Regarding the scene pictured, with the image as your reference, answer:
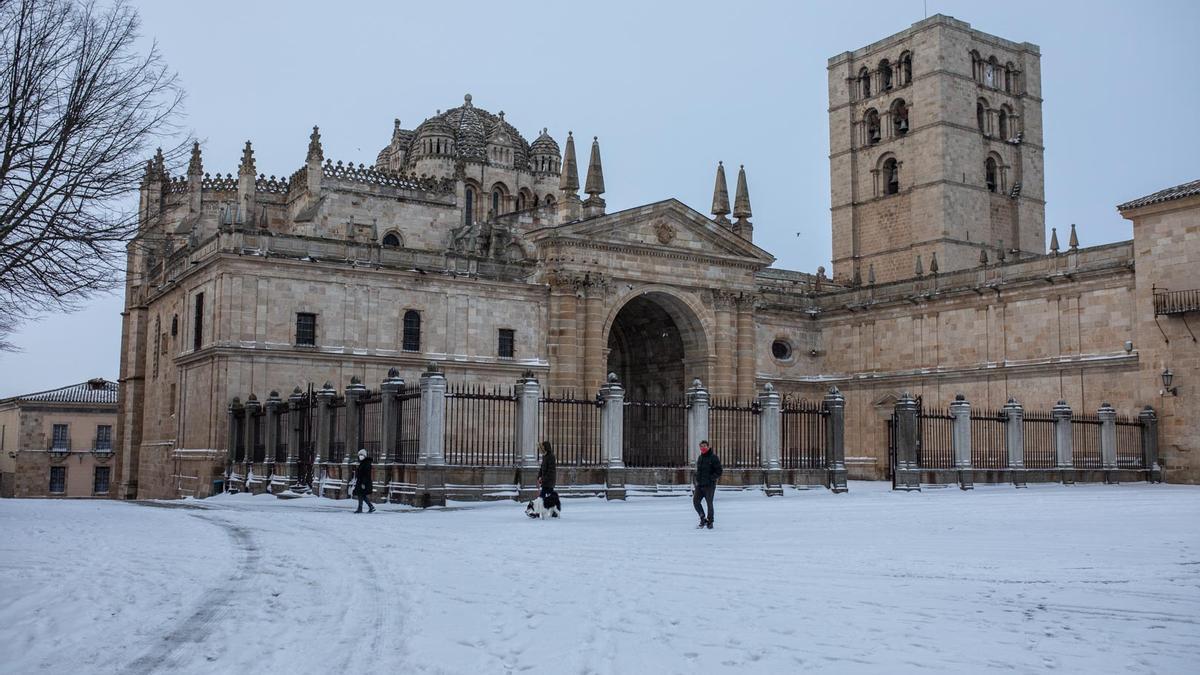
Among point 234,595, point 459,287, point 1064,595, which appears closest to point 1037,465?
point 459,287

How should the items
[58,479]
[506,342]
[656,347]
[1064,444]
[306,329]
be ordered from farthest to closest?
[58,479]
[656,347]
[506,342]
[306,329]
[1064,444]

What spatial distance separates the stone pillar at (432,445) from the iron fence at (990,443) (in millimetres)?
15168

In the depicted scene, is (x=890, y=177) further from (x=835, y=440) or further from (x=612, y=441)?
(x=612, y=441)

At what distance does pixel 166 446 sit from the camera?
38.1m

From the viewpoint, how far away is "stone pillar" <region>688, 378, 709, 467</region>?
26312 millimetres

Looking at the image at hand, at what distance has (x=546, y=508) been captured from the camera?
62.0 feet

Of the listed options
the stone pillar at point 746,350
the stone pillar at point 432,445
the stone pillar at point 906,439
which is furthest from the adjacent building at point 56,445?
the stone pillar at point 906,439

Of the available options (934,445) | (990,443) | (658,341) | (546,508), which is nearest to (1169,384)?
(990,443)

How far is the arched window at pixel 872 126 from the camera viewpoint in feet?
192

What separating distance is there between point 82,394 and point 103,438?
10.5ft

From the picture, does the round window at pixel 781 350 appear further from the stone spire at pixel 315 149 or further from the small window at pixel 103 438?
the small window at pixel 103 438

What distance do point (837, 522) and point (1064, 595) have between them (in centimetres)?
821

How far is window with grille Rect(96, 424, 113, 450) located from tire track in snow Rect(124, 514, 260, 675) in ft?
169

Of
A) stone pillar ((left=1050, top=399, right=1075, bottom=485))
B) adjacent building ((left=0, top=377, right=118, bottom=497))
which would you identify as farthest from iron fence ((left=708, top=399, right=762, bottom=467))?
adjacent building ((left=0, top=377, right=118, bottom=497))
